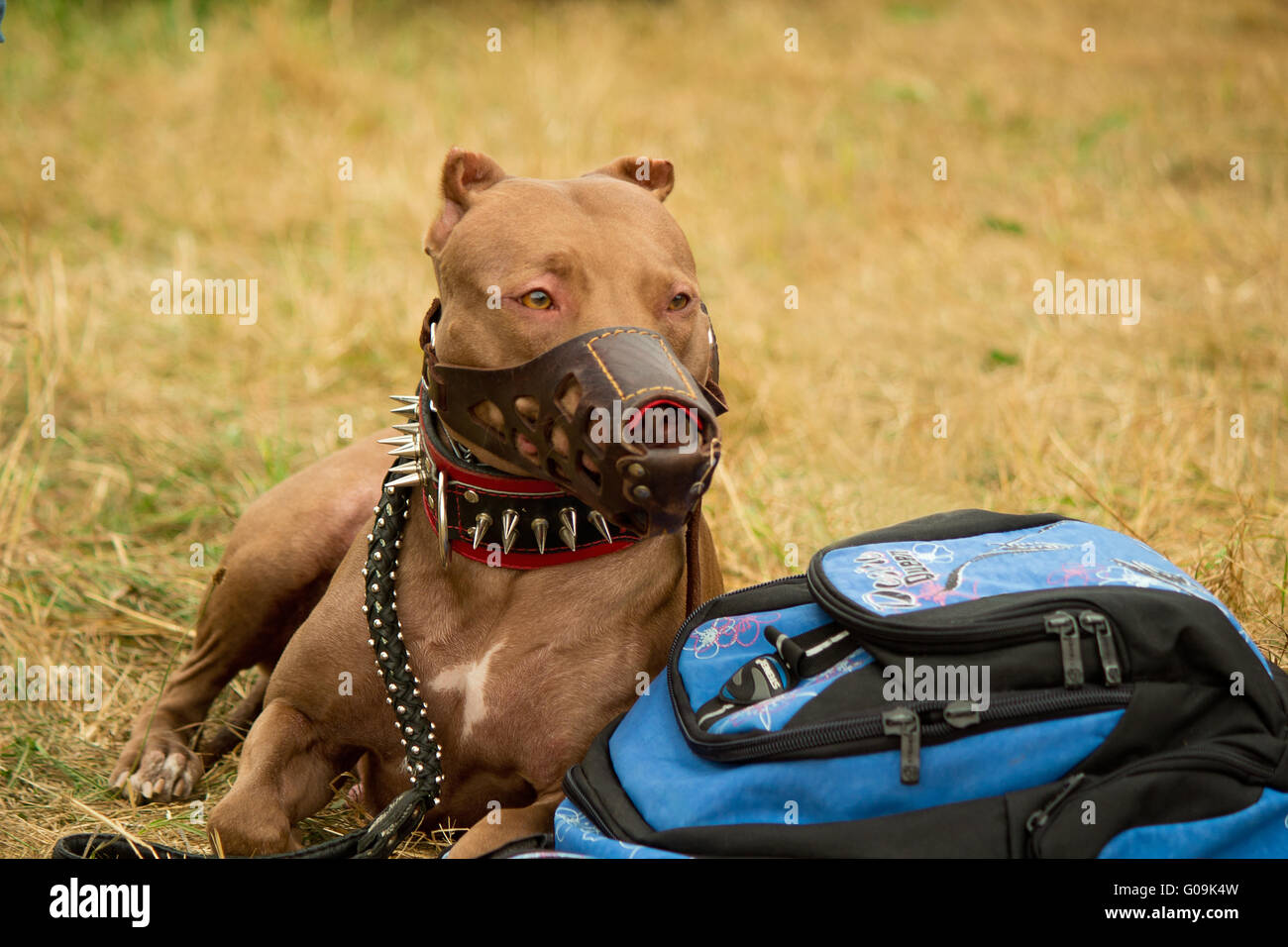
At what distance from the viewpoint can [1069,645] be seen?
1.78 meters

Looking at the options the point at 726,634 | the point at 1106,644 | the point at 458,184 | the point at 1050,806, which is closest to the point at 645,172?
the point at 458,184

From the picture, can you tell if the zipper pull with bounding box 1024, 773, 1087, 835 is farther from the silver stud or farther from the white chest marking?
the silver stud

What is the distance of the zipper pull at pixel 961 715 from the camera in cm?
177

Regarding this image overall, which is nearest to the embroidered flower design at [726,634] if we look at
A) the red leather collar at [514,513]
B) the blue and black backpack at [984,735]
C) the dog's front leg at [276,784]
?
the blue and black backpack at [984,735]

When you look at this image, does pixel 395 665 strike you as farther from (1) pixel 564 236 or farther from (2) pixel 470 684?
(1) pixel 564 236

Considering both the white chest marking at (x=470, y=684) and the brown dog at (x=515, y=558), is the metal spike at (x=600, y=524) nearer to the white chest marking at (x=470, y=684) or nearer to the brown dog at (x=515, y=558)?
the brown dog at (x=515, y=558)

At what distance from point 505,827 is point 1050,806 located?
0.85 m

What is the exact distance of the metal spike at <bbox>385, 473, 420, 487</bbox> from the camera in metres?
2.32

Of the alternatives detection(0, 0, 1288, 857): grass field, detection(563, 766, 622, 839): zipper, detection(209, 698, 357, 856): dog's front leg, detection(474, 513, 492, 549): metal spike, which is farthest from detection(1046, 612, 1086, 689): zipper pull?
detection(209, 698, 357, 856): dog's front leg

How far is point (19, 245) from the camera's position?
5.63m

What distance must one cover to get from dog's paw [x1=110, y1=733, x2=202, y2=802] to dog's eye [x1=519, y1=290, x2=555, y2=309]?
138 cm
